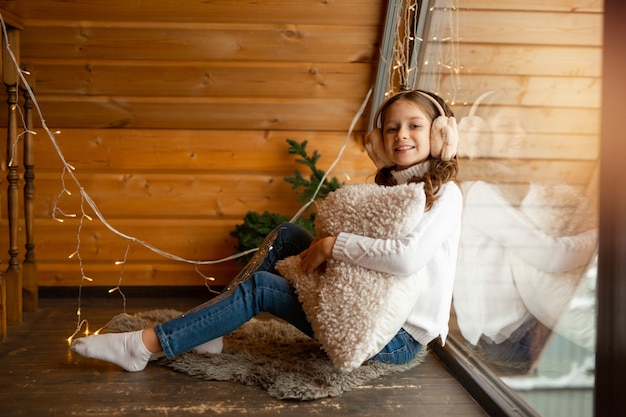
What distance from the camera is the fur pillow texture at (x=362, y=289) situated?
179 centimetres

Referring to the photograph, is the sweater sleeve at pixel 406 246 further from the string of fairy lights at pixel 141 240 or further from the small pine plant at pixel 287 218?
the small pine plant at pixel 287 218

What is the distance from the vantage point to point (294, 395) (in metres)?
1.83

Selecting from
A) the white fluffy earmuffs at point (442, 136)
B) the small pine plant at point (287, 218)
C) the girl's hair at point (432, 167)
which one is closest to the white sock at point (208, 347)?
the girl's hair at point (432, 167)

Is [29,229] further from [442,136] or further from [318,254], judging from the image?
[442,136]

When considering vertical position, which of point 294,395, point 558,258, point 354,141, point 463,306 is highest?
point 354,141

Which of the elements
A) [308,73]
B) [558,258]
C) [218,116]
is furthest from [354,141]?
[558,258]

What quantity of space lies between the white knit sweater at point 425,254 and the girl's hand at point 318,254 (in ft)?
0.09

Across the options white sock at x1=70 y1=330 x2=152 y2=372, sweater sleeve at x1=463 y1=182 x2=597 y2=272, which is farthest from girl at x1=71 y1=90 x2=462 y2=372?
sweater sleeve at x1=463 y1=182 x2=597 y2=272

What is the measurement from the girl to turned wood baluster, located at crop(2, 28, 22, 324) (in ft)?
2.84

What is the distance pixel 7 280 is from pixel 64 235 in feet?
2.15

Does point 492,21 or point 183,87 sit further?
point 183,87

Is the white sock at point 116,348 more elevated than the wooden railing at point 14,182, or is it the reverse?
the wooden railing at point 14,182

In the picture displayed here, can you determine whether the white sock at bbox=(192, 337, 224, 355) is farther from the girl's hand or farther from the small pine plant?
the small pine plant

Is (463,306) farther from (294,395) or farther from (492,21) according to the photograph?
(492,21)
